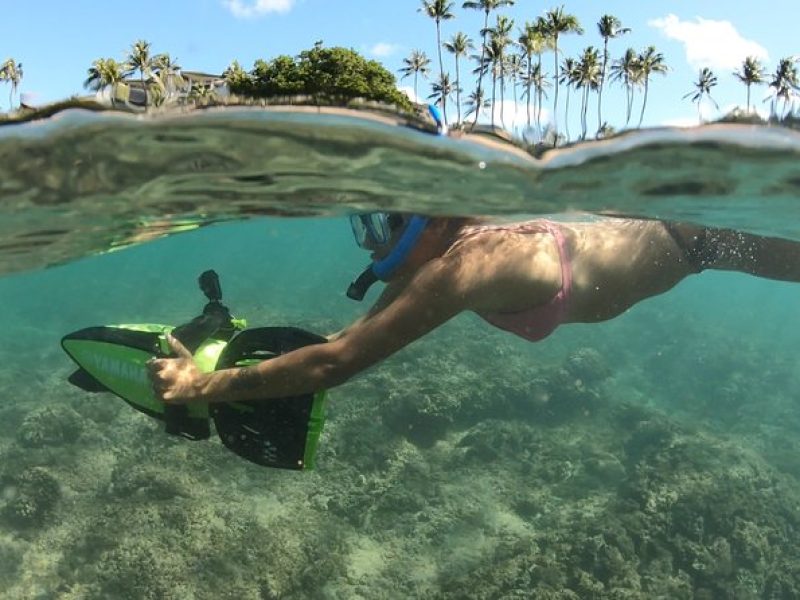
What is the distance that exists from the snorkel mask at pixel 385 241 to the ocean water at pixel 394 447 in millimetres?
709

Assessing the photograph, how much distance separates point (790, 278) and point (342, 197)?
6.07 meters

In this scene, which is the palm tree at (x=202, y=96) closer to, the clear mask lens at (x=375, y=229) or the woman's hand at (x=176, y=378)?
the clear mask lens at (x=375, y=229)

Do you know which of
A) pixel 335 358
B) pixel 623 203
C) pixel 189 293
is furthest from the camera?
pixel 189 293

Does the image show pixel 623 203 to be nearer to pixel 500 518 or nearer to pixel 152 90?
pixel 152 90

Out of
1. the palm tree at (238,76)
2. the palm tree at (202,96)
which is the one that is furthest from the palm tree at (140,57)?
the palm tree at (202,96)

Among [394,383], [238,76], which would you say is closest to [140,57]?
[238,76]

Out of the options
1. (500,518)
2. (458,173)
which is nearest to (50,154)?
(458,173)

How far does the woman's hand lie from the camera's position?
15.0 ft

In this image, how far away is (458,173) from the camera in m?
8.01

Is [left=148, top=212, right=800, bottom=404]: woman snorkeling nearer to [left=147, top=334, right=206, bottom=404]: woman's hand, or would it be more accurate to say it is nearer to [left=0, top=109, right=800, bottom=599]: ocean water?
[left=147, top=334, right=206, bottom=404]: woman's hand

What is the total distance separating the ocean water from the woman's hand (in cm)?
301

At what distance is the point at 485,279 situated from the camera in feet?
14.8

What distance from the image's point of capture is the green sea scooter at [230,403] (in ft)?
15.7

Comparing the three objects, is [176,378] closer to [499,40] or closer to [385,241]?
[385,241]
